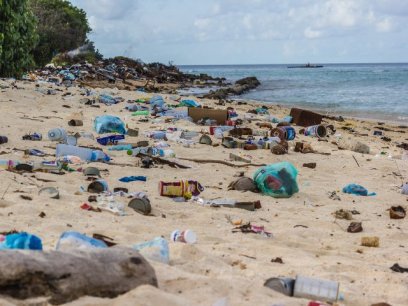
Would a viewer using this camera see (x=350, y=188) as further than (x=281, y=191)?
Yes

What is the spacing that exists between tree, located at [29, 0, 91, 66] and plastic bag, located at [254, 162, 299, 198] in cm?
2532

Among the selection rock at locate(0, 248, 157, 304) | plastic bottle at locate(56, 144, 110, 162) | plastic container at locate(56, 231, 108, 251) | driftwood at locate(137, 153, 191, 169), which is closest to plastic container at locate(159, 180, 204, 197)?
driftwood at locate(137, 153, 191, 169)

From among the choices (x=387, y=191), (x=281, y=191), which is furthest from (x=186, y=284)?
(x=387, y=191)

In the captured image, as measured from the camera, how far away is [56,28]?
98.4 ft

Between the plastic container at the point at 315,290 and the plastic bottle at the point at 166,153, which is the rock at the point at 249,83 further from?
the plastic container at the point at 315,290

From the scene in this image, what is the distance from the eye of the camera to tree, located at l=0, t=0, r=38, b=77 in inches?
482

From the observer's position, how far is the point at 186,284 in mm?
2406

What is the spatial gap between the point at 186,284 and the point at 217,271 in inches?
15.3

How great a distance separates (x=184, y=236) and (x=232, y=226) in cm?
71

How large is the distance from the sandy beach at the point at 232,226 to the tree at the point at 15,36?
6.11 m

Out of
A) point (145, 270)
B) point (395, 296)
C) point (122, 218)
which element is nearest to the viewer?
point (145, 270)

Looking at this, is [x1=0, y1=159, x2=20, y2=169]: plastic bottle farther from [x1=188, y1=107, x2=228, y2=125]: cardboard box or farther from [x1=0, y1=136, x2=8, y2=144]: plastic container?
[x1=188, y1=107, x2=228, y2=125]: cardboard box

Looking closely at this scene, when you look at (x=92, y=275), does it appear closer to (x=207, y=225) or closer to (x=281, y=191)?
(x=207, y=225)

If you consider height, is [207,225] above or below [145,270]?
below
